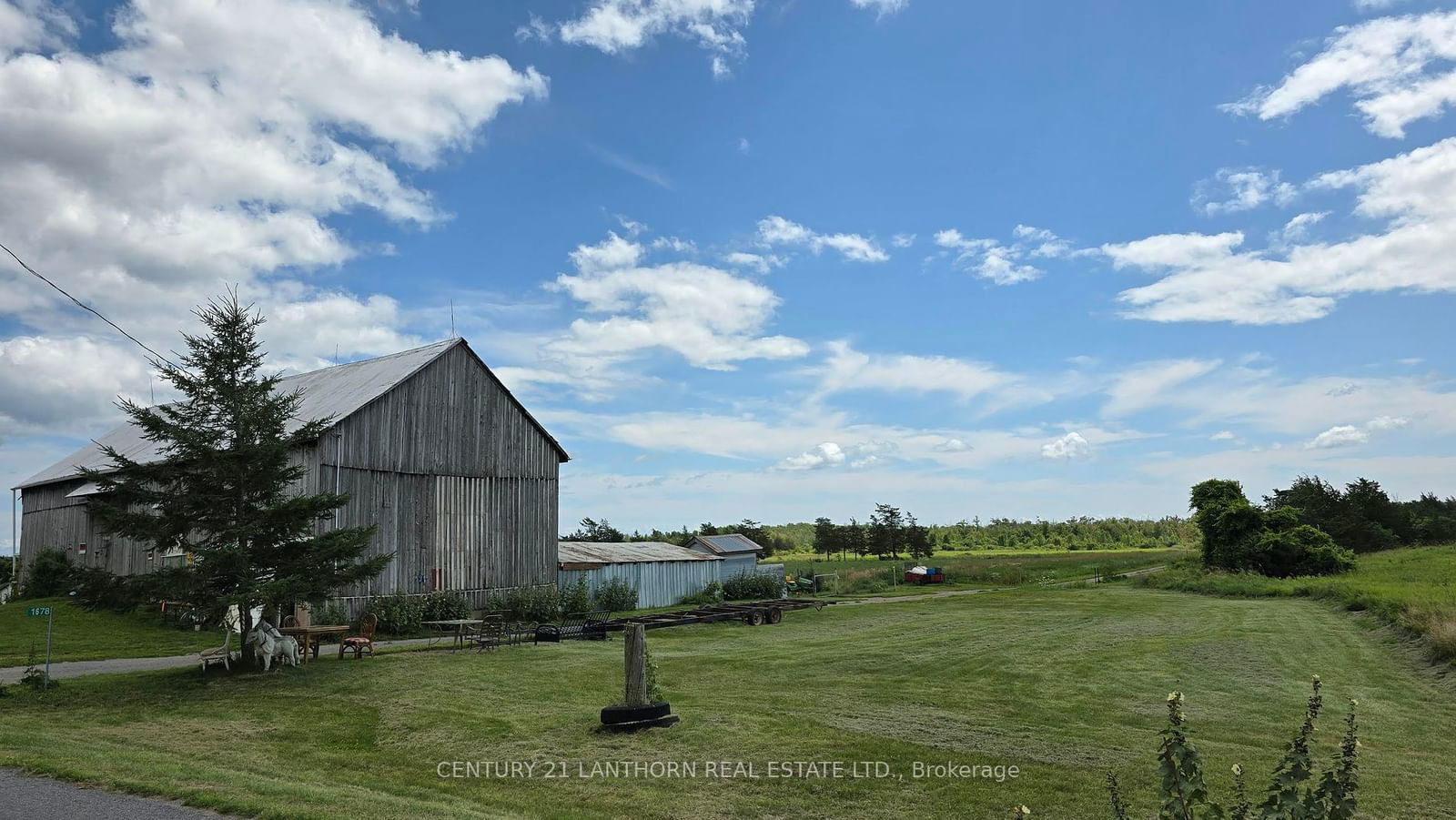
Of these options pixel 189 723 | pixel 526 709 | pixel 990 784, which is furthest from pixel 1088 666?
pixel 189 723

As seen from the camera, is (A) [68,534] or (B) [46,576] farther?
(A) [68,534]

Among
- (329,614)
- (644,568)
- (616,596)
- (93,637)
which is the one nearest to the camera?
(93,637)

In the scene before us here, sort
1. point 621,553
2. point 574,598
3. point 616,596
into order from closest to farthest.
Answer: point 574,598 → point 616,596 → point 621,553

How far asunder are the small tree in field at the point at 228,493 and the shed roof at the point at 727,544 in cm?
2865

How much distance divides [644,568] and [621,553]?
1.24 meters

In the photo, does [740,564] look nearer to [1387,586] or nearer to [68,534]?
[1387,586]

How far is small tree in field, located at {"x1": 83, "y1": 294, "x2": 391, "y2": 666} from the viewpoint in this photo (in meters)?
15.9

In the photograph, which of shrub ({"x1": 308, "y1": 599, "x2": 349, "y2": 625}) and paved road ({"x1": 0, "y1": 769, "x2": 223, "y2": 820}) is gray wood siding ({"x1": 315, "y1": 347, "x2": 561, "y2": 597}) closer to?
shrub ({"x1": 308, "y1": 599, "x2": 349, "y2": 625})

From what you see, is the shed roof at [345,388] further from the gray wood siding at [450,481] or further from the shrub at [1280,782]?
the shrub at [1280,782]

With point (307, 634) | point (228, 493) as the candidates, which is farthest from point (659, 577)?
point (228, 493)

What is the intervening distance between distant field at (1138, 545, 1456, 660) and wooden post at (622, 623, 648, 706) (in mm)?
15189

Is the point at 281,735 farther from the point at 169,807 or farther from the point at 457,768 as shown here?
the point at 169,807

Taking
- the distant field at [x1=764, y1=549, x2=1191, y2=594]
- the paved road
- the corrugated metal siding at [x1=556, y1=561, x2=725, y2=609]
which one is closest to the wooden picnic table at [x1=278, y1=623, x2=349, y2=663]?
the paved road

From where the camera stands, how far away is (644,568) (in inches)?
1497
